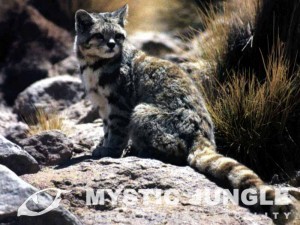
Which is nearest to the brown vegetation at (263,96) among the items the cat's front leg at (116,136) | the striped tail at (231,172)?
the striped tail at (231,172)

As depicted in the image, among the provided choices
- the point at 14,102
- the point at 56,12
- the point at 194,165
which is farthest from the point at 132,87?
the point at 56,12

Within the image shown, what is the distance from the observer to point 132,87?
8320 mm

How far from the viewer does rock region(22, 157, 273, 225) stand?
6281 mm

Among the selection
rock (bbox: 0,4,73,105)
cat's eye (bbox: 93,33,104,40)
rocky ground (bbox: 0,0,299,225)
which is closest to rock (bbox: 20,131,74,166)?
rocky ground (bbox: 0,0,299,225)

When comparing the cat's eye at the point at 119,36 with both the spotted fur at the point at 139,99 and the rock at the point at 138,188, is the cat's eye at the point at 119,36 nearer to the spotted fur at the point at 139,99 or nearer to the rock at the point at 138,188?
the spotted fur at the point at 139,99

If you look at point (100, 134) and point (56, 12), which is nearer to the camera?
point (100, 134)

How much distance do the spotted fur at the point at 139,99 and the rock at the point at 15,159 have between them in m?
1.08

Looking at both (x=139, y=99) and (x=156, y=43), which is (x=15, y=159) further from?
(x=156, y=43)

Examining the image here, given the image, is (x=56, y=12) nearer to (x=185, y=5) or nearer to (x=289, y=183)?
(x=185, y=5)

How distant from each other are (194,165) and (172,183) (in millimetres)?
575

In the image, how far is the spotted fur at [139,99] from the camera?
7695 millimetres

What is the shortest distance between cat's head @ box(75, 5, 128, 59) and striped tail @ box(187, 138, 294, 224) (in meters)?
1.61

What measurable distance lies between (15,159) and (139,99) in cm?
179

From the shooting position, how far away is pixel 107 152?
8.12m
